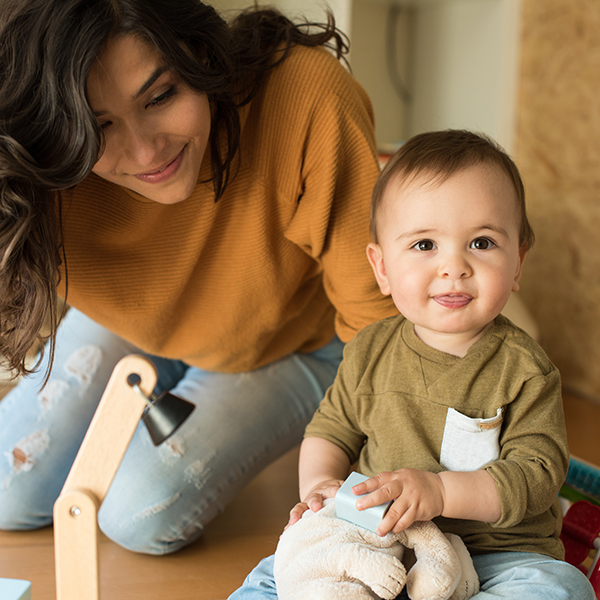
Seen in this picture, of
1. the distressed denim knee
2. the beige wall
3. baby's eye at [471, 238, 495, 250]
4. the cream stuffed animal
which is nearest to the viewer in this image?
the cream stuffed animal

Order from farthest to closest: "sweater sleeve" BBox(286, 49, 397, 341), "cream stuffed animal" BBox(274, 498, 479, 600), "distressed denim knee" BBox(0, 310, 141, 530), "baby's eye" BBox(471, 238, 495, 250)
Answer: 1. "distressed denim knee" BBox(0, 310, 141, 530)
2. "sweater sleeve" BBox(286, 49, 397, 341)
3. "baby's eye" BBox(471, 238, 495, 250)
4. "cream stuffed animal" BBox(274, 498, 479, 600)

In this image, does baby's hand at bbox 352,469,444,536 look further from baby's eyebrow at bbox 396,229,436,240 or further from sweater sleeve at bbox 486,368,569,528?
baby's eyebrow at bbox 396,229,436,240

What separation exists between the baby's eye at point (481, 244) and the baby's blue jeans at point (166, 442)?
0.61 metres

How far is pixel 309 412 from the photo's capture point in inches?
49.9

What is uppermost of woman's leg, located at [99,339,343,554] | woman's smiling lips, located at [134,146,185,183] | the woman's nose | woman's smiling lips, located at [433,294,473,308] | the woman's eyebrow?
the woman's eyebrow

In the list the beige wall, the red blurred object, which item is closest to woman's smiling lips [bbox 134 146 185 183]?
the red blurred object

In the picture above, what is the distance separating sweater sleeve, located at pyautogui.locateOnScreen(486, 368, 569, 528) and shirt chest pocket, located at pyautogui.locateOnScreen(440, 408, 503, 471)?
2 centimetres

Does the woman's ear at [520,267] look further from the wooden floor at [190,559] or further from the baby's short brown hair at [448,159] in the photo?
the wooden floor at [190,559]

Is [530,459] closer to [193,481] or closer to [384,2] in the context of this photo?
[193,481]

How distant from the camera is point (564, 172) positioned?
77.3 inches

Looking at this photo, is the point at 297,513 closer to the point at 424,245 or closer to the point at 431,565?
the point at 431,565

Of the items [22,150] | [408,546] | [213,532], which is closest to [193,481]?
[213,532]

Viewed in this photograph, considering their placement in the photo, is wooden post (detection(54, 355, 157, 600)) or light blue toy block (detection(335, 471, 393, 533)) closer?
light blue toy block (detection(335, 471, 393, 533))

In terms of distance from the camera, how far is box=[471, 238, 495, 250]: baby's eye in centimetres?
74
